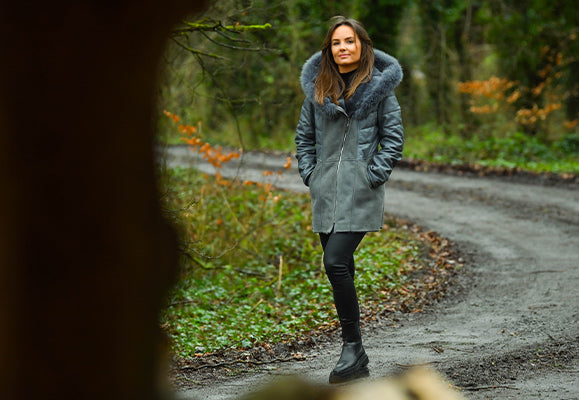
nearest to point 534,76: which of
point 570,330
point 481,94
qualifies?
point 481,94

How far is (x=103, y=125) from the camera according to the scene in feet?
2.86

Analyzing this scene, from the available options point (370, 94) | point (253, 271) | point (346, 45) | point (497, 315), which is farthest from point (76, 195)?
point (253, 271)

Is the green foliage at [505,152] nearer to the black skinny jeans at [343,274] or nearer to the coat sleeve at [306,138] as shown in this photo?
the coat sleeve at [306,138]

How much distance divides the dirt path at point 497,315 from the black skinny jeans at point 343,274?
1.39 feet

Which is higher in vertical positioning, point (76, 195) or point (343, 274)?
point (76, 195)

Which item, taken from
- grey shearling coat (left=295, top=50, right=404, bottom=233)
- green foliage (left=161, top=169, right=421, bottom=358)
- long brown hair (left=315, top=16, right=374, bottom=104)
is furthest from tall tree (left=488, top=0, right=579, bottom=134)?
grey shearling coat (left=295, top=50, right=404, bottom=233)

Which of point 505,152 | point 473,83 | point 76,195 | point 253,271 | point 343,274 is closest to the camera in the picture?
point 76,195

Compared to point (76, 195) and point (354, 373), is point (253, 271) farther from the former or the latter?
point (76, 195)

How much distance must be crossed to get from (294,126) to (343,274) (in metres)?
14.8

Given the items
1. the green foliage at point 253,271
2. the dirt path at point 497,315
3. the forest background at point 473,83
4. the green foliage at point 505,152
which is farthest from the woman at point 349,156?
the green foliage at point 505,152

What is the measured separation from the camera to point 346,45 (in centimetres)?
464

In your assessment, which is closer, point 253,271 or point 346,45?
point 346,45

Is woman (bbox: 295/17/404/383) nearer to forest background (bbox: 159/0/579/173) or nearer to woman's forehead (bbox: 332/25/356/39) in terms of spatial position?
woman's forehead (bbox: 332/25/356/39)

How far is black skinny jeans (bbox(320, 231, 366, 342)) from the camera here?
4.48m
